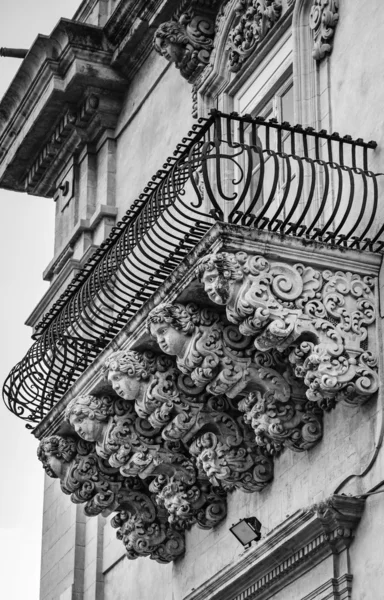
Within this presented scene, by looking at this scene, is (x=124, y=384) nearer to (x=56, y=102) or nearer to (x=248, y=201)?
(x=248, y=201)

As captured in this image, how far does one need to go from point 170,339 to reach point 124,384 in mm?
826

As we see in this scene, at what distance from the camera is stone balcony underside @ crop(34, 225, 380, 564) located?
11.3 metres

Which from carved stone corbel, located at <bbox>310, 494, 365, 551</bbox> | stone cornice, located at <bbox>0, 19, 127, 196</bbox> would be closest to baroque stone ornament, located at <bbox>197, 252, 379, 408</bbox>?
carved stone corbel, located at <bbox>310, 494, 365, 551</bbox>

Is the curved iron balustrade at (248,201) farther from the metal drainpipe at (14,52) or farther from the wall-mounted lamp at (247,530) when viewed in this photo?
the metal drainpipe at (14,52)

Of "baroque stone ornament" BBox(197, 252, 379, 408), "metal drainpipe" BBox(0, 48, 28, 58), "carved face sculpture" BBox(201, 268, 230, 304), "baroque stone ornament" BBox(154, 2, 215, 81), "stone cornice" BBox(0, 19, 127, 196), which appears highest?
"metal drainpipe" BBox(0, 48, 28, 58)

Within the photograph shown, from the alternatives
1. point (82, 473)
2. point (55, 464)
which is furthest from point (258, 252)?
point (55, 464)

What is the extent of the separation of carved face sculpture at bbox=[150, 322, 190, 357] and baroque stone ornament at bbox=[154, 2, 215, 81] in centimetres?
397

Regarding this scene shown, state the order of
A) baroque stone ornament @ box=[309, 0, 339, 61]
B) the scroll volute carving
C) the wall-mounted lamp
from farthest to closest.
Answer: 1. baroque stone ornament @ box=[309, 0, 339, 61]
2. the wall-mounted lamp
3. the scroll volute carving

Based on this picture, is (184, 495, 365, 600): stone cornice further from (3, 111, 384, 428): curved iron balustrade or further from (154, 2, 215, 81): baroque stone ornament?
(154, 2, 215, 81): baroque stone ornament

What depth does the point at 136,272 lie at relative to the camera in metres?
15.8

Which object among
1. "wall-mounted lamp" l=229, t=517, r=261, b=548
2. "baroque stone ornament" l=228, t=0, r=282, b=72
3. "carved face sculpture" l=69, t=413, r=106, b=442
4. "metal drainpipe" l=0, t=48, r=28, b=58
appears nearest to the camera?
"wall-mounted lamp" l=229, t=517, r=261, b=548

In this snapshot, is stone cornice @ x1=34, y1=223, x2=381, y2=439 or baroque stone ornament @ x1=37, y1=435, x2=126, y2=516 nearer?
stone cornice @ x1=34, y1=223, x2=381, y2=439

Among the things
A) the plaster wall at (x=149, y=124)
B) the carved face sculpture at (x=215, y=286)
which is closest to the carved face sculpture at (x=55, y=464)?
the carved face sculpture at (x=215, y=286)

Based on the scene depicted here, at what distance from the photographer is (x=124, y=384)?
12609 mm
